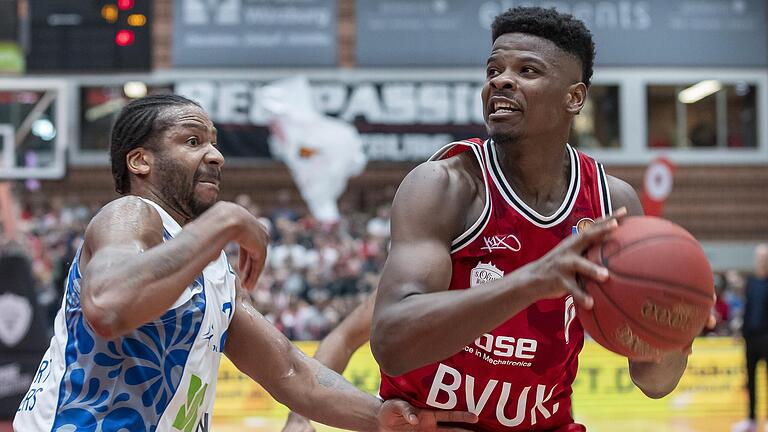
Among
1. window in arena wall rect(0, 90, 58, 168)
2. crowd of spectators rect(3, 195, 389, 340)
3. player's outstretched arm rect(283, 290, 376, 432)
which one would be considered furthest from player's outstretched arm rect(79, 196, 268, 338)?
window in arena wall rect(0, 90, 58, 168)

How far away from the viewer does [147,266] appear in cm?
250

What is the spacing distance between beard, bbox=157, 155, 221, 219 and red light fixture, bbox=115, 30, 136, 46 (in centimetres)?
798

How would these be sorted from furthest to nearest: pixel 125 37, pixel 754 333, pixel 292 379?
pixel 125 37 → pixel 754 333 → pixel 292 379

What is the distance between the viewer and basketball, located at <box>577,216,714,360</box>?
2.39 m

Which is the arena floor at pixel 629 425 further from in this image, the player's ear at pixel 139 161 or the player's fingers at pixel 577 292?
the player's fingers at pixel 577 292

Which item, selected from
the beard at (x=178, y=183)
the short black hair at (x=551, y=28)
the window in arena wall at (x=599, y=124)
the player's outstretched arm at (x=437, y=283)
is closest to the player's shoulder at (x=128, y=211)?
the beard at (x=178, y=183)

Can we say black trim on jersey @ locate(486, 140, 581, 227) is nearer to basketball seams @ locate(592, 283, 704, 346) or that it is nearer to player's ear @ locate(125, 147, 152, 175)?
basketball seams @ locate(592, 283, 704, 346)

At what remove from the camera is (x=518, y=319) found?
298 cm

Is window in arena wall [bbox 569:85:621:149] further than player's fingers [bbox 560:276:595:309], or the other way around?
window in arena wall [bbox 569:85:621:149]

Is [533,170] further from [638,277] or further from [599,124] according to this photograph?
[599,124]

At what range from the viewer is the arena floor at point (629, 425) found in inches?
397

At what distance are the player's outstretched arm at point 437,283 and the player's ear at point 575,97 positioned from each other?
42cm

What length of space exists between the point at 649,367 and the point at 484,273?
71cm

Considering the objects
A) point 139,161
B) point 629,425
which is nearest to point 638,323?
point 139,161
